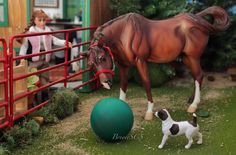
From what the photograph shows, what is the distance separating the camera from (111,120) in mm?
4965

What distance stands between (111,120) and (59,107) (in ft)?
5.17

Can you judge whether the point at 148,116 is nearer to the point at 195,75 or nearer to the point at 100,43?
the point at 195,75

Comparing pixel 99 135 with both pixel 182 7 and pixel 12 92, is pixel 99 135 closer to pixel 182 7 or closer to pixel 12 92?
pixel 12 92

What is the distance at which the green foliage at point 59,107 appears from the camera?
6.10m

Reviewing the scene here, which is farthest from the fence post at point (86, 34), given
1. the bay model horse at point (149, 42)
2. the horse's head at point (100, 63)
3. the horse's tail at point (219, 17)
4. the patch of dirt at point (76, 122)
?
the horse's head at point (100, 63)

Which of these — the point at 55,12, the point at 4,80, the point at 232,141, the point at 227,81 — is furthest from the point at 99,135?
the point at 55,12

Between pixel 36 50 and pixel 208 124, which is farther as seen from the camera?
pixel 36 50

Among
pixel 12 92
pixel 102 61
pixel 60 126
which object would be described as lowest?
pixel 60 126

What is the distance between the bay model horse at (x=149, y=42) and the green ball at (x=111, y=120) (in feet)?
1.81

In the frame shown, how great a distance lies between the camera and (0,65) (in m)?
5.52

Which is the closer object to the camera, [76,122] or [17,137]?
[17,137]

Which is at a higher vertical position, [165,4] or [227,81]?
[165,4]

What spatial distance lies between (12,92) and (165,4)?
4219 millimetres

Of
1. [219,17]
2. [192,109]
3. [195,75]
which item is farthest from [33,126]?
[219,17]
